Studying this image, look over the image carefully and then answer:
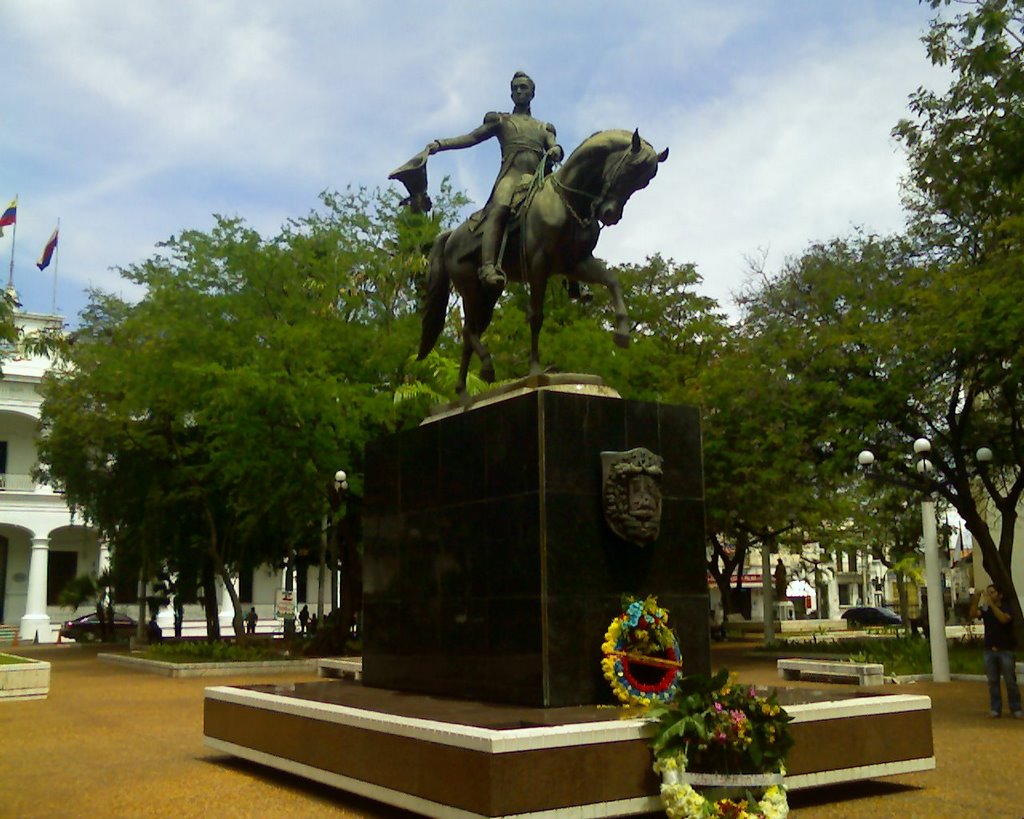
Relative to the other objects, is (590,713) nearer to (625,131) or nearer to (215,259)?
(625,131)

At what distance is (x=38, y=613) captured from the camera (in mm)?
46688

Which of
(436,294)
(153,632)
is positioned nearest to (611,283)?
(436,294)

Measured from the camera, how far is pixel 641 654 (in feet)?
30.1

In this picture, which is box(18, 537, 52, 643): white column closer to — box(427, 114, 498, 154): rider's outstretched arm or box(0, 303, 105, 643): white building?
box(0, 303, 105, 643): white building

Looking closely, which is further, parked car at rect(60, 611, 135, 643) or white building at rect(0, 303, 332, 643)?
white building at rect(0, 303, 332, 643)

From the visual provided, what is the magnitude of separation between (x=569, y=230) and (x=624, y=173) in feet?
3.01

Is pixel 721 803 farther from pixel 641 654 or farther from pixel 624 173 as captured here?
pixel 624 173

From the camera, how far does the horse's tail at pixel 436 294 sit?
1235 centimetres

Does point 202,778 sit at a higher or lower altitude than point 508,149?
lower

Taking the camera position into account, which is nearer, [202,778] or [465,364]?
[202,778]

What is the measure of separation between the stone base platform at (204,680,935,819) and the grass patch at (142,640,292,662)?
16.7 meters

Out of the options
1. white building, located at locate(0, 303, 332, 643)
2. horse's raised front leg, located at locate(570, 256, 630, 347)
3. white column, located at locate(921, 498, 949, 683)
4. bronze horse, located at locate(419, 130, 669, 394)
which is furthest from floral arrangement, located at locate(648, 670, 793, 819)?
white building, located at locate(0, 303, 332, 643)

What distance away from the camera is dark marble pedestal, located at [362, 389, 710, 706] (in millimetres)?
9102

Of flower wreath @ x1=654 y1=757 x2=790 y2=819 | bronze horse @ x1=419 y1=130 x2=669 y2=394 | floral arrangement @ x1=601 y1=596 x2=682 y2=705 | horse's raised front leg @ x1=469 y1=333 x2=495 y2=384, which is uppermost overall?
bronze horse @ x1=419 y1=130 x2=669 y2=394
